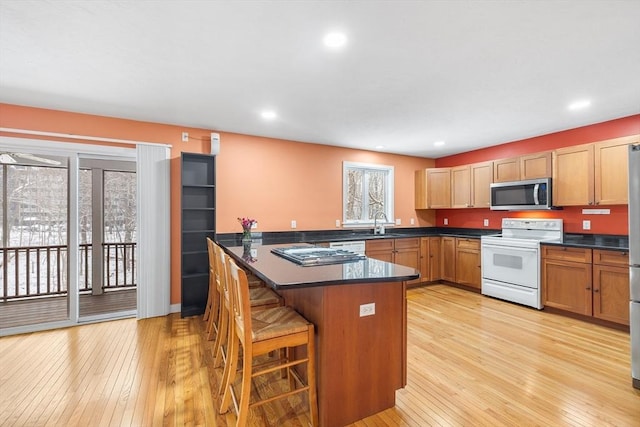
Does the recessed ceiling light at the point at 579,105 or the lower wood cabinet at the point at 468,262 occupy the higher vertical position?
the recessed ceiling light at the point at 579,105

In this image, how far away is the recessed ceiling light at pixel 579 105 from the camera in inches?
124

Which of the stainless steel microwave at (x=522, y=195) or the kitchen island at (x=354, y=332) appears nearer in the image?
the kitchen island at (x=354, y=332)

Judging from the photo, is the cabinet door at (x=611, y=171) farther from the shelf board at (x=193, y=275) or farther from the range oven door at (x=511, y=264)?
the shelf board at (x=193, y=275)

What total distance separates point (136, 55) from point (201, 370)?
254 cm

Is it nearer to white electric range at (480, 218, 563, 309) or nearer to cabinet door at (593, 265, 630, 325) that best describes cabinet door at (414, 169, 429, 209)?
white electric range at (480, 218, 563, 309)

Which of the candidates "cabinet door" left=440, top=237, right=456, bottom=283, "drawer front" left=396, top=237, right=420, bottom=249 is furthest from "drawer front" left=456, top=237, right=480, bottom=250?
"drawer front" left=396, top=237, right=420, bottom=249

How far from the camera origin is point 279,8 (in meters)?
1.73

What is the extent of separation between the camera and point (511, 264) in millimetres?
4297

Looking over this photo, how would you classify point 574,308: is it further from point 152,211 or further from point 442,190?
point 152,211

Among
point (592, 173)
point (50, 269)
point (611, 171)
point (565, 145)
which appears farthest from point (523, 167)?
point (50, 269)

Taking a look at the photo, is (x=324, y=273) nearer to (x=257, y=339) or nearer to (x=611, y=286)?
(x=257, y=339)

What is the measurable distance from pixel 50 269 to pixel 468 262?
6.46m

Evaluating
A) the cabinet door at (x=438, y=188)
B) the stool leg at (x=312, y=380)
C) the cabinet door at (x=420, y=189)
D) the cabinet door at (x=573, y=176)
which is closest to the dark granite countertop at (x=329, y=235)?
the cabinet door at (x=420, y=189)

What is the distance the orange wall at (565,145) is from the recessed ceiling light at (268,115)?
383 cm
